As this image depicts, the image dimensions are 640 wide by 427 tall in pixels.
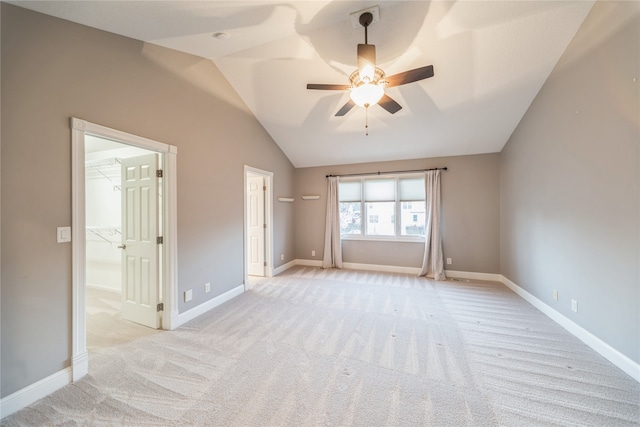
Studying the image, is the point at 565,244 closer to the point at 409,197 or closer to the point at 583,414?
the point at 583,414

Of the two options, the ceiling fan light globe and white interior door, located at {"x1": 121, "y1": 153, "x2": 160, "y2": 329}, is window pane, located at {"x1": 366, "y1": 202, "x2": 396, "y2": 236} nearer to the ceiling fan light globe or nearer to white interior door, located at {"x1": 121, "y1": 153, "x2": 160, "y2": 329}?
the ceiling fan light globe

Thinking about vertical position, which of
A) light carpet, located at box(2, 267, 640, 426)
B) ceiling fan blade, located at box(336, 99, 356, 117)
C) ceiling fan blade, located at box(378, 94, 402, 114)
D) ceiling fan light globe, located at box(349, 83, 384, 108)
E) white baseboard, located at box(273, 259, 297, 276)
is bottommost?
light carpet, located at box(2, 267, 640, 426)

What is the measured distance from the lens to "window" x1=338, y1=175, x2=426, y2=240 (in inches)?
205

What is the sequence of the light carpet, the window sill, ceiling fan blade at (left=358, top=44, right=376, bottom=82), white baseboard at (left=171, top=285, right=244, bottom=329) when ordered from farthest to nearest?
the window sill < white baseboard at (left=171, top=285, right=244, bottom=329) < ceiling fan blade at (left=358, top=44, right=376, bottom=82) < the light carpet

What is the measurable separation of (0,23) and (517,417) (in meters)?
4.39

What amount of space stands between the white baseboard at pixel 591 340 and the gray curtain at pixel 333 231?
3402 millimetres

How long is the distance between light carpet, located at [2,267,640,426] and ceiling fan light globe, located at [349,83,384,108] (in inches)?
93.5

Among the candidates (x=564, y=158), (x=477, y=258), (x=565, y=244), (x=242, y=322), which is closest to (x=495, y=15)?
(x=564, y=158)

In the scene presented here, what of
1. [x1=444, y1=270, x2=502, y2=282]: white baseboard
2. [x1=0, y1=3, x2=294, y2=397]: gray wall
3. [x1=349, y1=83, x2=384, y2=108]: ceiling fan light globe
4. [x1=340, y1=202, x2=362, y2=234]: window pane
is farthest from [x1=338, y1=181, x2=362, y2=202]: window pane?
[x1=349, y1=83, x2=384, y2=108]: ceiling fan light globe

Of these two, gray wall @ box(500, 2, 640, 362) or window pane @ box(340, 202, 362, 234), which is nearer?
gray wall @ box(500, 2, 640, 362)

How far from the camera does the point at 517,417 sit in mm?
1616

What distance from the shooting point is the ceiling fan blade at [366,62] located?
6.61ft

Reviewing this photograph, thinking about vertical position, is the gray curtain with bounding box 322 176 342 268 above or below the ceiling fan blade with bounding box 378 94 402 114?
below

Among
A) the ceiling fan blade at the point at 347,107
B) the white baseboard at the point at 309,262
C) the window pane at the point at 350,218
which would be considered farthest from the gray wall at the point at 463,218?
the ceiling fan blade at the point at 347,107
